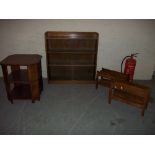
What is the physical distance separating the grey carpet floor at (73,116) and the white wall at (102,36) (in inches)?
46.4

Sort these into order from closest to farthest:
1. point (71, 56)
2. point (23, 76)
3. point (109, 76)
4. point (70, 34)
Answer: point (23, 76), point (109, 76), point (70, 34), point (71, 56)

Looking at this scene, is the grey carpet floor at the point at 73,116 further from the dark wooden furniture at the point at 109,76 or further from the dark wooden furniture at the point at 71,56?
the dark wooden furniture at the point at 71,56

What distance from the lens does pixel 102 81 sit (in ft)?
14.0

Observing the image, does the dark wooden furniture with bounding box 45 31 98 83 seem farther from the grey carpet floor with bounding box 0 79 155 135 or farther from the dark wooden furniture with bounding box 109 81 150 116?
the dark wooden furniture with bounding box 109 81 150 116

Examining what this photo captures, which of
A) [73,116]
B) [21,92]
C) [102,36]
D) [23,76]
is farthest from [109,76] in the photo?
[21,92]

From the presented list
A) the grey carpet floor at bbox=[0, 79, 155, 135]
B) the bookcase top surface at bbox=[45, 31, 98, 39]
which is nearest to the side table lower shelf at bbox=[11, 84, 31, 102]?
the grey carpet floor at bbox=[0, 79, 155, 135]

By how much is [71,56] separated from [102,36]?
0.99 metres

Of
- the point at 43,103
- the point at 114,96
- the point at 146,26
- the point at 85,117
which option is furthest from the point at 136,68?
the point at 43,103

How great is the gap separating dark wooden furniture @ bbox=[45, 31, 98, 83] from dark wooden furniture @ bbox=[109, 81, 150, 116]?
115 cm

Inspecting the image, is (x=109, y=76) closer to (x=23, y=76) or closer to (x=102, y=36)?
(x=102, y=36)

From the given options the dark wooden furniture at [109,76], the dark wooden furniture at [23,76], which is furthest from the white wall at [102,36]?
the dark wooden furniture at [23,76]

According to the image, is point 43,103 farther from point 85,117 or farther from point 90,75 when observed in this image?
point 90,75

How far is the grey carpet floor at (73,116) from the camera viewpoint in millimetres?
2883

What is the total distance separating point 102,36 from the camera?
4.23 meters
